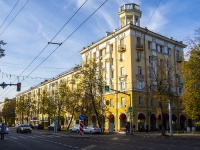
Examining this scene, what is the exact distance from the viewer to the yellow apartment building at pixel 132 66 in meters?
56.2

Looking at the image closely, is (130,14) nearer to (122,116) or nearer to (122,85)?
(122,85)

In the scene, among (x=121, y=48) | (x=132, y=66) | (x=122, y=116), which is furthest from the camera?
(x=121, y=48)

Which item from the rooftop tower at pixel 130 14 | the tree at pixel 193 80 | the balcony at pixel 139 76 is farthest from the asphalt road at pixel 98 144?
the rooftop tower at pixel 130 14

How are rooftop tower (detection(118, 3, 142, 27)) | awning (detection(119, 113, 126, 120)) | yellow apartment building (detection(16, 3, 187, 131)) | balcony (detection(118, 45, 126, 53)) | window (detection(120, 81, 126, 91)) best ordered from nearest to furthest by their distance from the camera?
awning (detection(119, 113, 126, 120)) → yellow apartment building (detection(16, 3, 187, 131)) → window (detection(120, 81, 126, 91)) → balcony (detection(118, 45, 126, 53)) → rooftop tower (detection(118, 3, 142, 27))

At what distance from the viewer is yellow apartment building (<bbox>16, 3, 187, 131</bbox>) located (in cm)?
5622

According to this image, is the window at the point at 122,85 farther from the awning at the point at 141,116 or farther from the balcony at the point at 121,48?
the balcony at the point at 121,48

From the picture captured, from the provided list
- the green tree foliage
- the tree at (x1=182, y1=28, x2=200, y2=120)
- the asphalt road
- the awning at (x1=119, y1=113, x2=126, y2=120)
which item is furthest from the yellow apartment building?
the green tree foliage

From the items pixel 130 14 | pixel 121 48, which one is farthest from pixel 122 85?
pixel 130 14

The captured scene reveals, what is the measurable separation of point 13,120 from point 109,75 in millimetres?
85147

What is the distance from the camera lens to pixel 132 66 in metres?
56.8

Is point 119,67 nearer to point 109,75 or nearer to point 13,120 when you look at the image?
point 109,75

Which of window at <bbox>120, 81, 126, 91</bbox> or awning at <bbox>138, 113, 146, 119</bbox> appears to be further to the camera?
window at <bbox>120, 81, 126, 91</bbox>

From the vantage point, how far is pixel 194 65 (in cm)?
3569

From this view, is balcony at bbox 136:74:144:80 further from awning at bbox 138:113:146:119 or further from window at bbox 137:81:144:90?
awning at bbox 138:113:146:119
